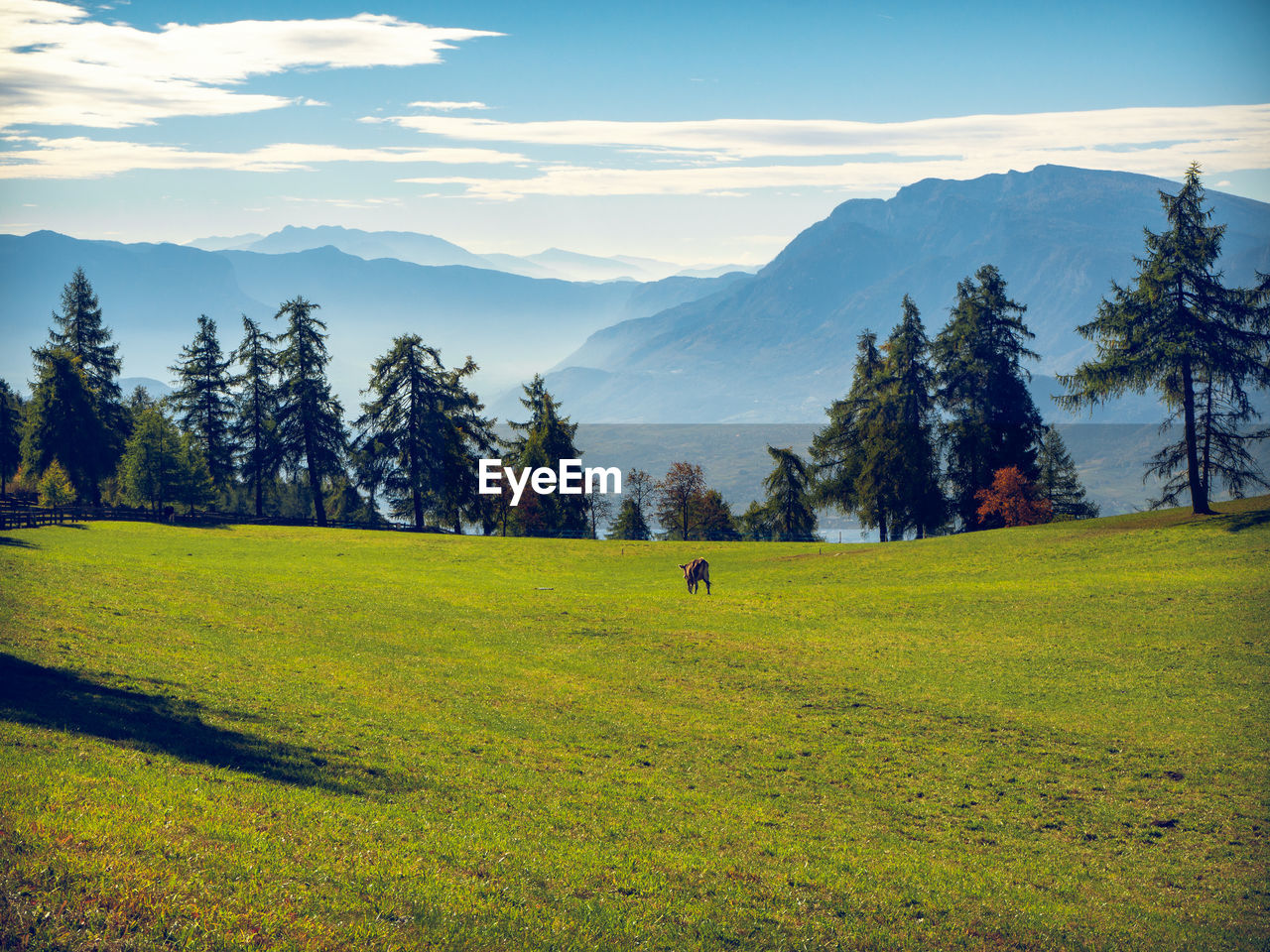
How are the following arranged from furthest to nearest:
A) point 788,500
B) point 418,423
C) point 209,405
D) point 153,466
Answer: point 788,500 < point 209,405 < point 418,423 < point 153,466

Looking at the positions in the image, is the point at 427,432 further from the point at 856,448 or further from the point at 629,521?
the point at 856,448

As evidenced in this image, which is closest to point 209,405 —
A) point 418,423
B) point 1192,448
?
point 418,423

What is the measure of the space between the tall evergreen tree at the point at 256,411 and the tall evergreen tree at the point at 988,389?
6397cm

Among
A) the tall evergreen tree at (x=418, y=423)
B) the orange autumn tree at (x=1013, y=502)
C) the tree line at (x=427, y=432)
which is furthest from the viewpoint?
the tall evergreen tree at (x=418, y=423)

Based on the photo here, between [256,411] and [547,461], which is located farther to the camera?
[547,461]

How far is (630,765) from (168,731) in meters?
9.82

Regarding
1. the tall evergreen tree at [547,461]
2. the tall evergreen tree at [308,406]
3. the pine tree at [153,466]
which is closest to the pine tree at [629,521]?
the tall evergreen tree at [547,461]

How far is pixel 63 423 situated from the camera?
74.7 metres

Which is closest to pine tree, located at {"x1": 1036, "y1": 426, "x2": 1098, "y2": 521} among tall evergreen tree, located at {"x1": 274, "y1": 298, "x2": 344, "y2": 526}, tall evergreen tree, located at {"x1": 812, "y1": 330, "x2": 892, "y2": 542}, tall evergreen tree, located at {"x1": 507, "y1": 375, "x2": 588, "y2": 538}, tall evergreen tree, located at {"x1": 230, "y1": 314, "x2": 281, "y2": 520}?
tall evergreen tree, located at {"x1": 812, "y1": 330, "x2": 892, "y2": 542}

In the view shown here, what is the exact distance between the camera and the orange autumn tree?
67.9 meters

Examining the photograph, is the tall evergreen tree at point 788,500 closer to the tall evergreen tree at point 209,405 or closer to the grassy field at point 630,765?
the grassy field at point 630,765

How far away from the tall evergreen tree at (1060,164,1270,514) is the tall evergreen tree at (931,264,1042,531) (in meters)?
23.1

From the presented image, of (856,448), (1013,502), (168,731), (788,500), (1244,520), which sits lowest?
(168,731)

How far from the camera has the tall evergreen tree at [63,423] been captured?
244 feet
